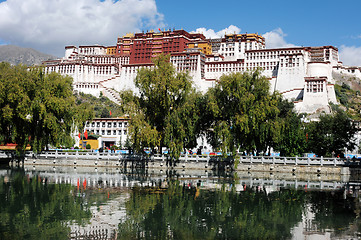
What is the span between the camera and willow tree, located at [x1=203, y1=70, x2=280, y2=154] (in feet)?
135

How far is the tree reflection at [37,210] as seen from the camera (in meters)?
17.2

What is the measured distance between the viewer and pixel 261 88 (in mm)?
42250

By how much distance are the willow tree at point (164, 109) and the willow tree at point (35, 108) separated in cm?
696

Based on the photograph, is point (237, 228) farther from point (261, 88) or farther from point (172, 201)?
point (261, 88)

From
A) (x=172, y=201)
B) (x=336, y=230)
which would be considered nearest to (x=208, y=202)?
(x=172, y=201)

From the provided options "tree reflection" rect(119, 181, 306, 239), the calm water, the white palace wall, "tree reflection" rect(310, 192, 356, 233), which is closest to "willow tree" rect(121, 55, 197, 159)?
the calm water

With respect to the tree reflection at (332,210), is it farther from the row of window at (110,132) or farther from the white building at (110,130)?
the row of window at (110,132)

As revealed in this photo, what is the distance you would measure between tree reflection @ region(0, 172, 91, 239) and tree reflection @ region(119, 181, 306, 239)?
2601 millimetres

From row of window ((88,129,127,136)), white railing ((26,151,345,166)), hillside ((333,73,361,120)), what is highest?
hillside ((333,73,361,120))

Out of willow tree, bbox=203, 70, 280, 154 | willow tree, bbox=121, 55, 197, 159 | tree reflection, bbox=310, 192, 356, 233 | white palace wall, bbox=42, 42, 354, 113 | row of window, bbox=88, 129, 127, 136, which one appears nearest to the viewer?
tree reflection, bbox=310, 192, 356, 233

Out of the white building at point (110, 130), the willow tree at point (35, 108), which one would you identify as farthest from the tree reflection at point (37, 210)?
the white building at point (110, 130)

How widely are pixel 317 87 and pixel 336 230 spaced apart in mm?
85255

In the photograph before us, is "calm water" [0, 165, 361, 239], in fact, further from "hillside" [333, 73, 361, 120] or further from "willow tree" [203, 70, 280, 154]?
"hillside" [333, 73, 361, 120]

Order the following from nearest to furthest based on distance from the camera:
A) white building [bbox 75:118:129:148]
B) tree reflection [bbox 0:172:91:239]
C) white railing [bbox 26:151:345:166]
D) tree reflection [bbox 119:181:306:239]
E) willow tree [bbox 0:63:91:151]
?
tree reflection [bbox 0:172:91:239], tree reflection [bbox 119:181:306:239], white railing [bbox 26:151:345:166], willow tree [bbox 0:63:91:151], white building [bbox 75:118:129:148]
